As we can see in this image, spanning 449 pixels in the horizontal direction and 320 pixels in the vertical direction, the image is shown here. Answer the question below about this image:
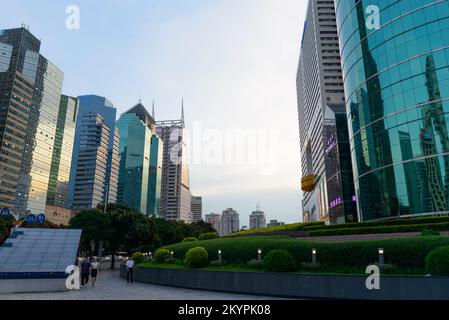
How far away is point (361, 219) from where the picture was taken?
4606cm

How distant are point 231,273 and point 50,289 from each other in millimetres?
10282

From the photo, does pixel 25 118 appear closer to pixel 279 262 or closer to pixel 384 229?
pixel 384 229

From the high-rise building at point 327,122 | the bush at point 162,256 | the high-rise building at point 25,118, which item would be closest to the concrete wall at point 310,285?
the bush at point 162,256

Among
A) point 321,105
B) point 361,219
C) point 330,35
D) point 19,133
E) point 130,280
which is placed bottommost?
point 130,280

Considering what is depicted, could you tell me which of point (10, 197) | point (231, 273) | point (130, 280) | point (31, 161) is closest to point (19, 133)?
point (31, 161)

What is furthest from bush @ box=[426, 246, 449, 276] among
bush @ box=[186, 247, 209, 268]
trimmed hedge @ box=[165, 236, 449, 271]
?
bush @ box=[186, 247, 209, 268]

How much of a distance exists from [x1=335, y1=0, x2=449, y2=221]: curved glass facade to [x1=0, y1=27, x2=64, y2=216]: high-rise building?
148267 mm

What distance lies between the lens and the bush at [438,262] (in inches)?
505

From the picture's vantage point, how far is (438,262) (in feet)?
43.0

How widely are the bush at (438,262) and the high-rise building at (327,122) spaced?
5380cm

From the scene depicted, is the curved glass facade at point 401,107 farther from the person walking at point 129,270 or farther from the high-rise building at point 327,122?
the person walking at point 129,270

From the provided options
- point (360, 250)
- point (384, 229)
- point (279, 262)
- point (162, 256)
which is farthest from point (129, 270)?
point (384, 229)
